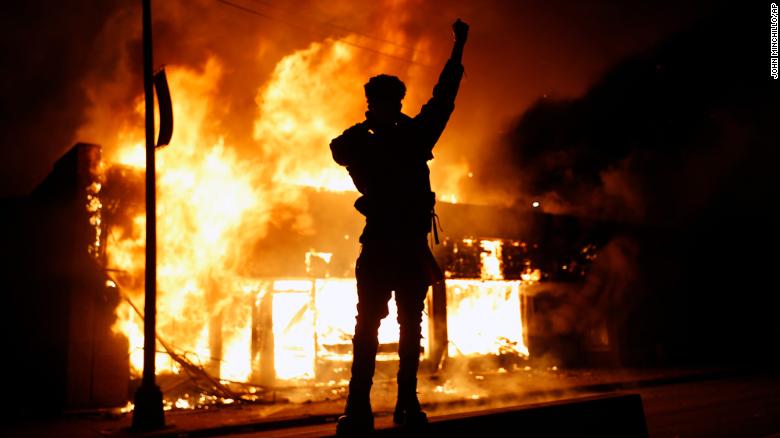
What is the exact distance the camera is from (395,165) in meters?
3.64

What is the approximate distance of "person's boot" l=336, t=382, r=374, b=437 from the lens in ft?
10.1

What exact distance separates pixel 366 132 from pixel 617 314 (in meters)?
22.7

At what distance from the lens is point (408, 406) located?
3395 mm

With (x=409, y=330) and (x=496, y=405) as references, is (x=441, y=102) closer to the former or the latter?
(x=409, y=330)

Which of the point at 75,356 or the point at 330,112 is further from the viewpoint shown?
the point at 330,112

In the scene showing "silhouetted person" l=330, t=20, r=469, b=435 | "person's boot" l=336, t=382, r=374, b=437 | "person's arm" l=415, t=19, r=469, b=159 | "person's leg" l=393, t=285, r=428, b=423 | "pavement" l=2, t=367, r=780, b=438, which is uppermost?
"person's arm" l=415, t=19, r=469, b=159

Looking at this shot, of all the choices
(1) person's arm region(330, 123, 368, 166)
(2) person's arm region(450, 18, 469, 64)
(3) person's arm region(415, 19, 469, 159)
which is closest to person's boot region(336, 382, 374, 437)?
(1) person's arm region(330, 123, 368, 166)

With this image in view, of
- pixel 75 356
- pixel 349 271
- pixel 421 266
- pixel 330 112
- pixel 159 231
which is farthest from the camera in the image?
pixel 330 112

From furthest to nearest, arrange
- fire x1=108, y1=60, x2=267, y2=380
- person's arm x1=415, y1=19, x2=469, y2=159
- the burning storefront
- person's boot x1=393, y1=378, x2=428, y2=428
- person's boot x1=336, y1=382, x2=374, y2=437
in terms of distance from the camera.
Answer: fire x1=108, y1=60, x2=267, y2=380, the burning storefront, person's arm x1=415, y1=19, x2=469, y2=159, person's boot x1=393, y1=378, x2=428, y2=428, person's boot x1=336, y1=382, x2=374, y2=437

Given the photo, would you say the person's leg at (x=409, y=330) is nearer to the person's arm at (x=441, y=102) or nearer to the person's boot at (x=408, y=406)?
the person's boot at (x=408, y=406)

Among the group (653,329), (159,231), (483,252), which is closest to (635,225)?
(653,329)

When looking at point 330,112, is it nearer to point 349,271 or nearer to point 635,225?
point 349,271

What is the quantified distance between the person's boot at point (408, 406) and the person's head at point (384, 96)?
173 centimetres

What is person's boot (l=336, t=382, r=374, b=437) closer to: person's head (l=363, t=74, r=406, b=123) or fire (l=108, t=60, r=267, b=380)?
person's head (l=363, t=74, r=406, b=123)
